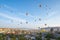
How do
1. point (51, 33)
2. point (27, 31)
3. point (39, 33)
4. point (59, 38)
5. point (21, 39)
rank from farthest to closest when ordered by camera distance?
point (27, 31)
point (39, 33)
point (51, 33)
point (21, 39)
point (59, 38)

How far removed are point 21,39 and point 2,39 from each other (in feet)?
2.92

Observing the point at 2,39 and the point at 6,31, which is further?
the point at 6,31

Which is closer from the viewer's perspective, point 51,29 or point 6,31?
point 51,29

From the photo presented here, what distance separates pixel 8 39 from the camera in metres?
5.36

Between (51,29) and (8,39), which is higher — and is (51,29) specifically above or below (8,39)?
above

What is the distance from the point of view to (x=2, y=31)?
6.77 meters

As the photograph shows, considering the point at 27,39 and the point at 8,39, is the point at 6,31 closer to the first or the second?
the point at 8,39

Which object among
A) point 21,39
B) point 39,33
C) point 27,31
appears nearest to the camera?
point 21,39

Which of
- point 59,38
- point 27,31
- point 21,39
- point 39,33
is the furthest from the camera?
point 27,31

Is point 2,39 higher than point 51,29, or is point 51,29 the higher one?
point 51,29

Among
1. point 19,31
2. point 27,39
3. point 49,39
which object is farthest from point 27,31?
point 49,39

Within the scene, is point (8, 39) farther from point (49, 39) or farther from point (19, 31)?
point (49, 39)

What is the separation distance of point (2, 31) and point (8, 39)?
5.04ft

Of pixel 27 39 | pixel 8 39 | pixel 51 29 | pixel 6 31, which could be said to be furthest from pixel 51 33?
pixel 6 31
